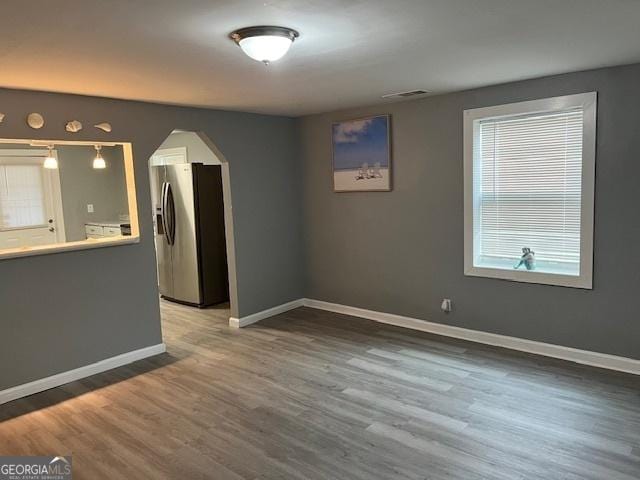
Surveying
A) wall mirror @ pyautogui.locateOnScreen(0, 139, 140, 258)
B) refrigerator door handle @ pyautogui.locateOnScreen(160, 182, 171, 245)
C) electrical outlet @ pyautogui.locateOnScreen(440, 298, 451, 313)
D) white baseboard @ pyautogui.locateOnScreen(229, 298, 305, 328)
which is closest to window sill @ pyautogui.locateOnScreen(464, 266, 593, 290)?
electrical outlet @ pyautogui.locateOnScreen(440, 298, 451, 313)

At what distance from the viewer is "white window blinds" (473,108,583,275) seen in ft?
12.4

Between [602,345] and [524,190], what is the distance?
54.1 inches

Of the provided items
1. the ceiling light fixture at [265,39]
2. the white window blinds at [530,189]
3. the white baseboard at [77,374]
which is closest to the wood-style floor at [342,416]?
the white baseboard at [77,374]

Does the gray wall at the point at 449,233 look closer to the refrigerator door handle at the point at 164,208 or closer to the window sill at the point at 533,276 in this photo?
the window sill at the point at 533,276

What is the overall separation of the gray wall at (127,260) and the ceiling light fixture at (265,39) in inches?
79.1

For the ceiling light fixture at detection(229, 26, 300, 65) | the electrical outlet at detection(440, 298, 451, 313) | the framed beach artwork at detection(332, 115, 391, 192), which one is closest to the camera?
the ceiling light fixture at detection(229, 26, 300, 65)

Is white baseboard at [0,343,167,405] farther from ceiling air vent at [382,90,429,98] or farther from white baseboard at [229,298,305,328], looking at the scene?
ceiling air vent at [382,90,429,98]

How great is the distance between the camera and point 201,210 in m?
5.81

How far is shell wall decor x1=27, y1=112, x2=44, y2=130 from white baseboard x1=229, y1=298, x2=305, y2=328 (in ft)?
8.59

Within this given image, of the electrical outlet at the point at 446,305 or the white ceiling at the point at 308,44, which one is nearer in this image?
the white ceiling at the point at 308,44

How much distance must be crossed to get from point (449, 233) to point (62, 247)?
332 centimetres

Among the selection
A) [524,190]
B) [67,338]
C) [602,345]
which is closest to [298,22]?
[524,190]

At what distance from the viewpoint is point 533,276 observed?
3984mm

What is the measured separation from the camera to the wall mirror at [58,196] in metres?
6.14
